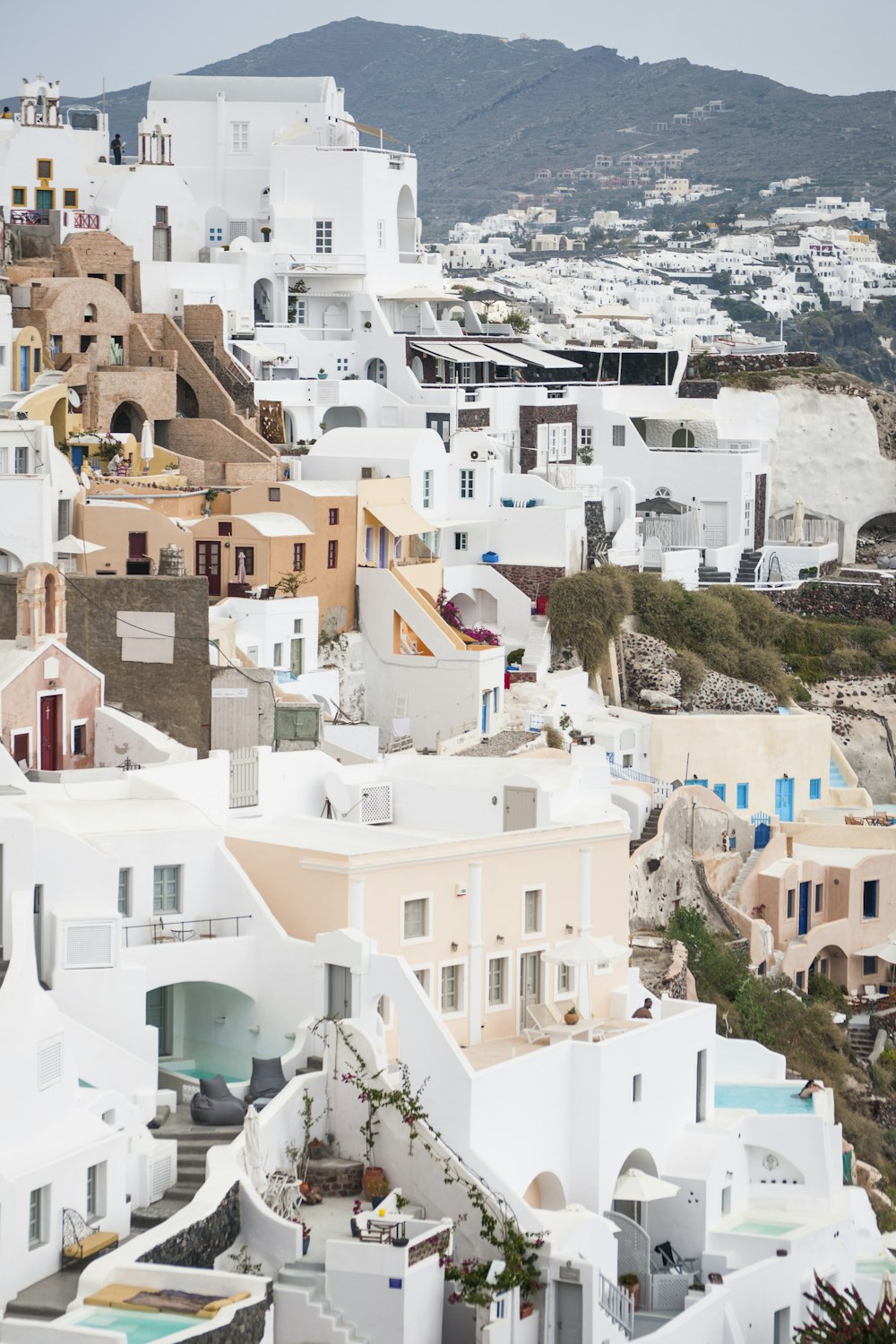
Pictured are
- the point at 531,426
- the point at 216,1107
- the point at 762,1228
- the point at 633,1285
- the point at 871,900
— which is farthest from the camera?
the point at 531,426

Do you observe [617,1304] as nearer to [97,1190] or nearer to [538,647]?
[97,1190]

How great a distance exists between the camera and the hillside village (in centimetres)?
2772

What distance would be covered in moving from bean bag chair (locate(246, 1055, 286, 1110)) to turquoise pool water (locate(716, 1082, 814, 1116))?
731 centimetres

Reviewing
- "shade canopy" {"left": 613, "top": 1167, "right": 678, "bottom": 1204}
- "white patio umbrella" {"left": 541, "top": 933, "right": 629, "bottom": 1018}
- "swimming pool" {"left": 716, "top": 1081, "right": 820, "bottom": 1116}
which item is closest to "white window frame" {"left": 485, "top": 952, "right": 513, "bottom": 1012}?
"white patio umbrella" {"left": 541, "top": 933, "right": 629, "bottom": 1018}

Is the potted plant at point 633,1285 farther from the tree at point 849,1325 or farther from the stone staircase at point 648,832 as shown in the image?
the stone staircase at point 648,832

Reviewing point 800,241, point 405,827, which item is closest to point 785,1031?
point 405,827

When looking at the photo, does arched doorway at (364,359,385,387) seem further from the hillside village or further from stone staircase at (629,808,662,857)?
stone staircase at (629,808,662,857)

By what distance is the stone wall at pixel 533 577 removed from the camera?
51.9 m

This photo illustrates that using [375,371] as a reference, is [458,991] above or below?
below

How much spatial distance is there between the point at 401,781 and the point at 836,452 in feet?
113

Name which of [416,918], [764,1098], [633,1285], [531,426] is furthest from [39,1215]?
[531,426]

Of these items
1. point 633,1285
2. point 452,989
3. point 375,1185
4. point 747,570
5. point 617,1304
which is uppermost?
point 747,570

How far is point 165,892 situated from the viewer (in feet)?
102

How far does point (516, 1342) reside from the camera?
27469 mm
